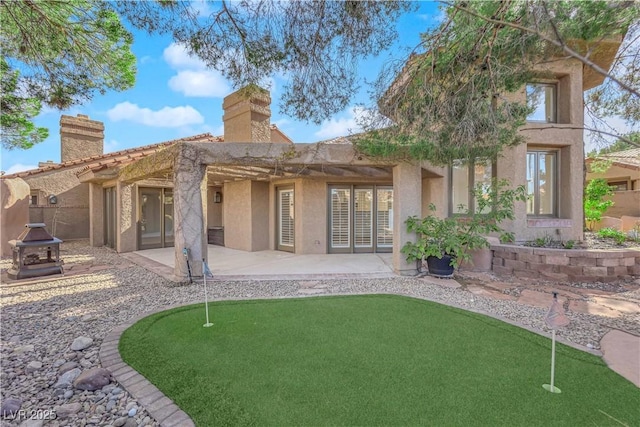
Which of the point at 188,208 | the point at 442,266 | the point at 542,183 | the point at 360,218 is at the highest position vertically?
the point at 542,183

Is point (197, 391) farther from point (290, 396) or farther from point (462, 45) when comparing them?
point (462, 45)

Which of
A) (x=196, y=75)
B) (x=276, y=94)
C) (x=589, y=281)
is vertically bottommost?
(x=589, y=281)

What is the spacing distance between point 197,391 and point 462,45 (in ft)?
25.1

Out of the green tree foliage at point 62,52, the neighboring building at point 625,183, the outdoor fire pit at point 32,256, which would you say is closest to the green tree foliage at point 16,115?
the green tree foliage at point 62,52

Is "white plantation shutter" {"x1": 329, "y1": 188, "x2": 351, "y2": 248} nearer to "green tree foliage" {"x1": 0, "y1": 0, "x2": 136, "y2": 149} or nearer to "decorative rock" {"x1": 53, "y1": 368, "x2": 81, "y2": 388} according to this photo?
"green tree foliage" {"x1": 0, "y1": 0, "x2": 136, "y2": 149}

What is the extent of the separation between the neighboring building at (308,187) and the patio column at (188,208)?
0.10ft

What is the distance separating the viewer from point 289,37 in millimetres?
6656

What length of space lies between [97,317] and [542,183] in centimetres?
1558

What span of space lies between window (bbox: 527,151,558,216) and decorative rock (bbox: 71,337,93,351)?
47.6ft

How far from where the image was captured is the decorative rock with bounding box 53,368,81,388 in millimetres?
4137

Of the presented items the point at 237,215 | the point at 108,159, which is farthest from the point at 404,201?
the point at 108,159

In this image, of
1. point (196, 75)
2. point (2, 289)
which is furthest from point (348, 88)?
point (2, 289)

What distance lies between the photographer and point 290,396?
365 centimetres

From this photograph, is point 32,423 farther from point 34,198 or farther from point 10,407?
point 34,198
